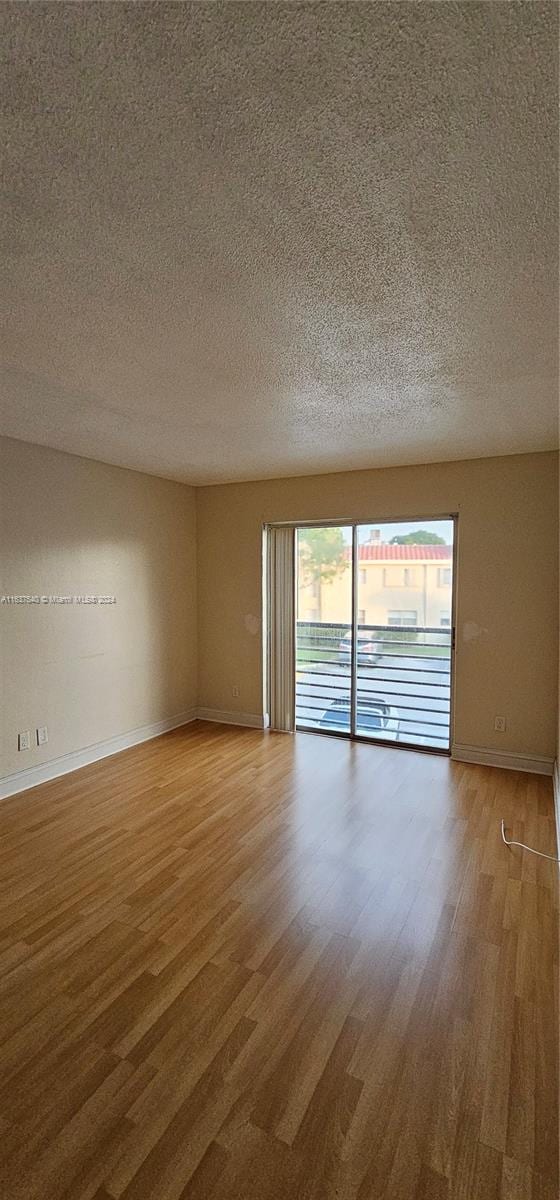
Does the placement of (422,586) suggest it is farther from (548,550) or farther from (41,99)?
(41,99)

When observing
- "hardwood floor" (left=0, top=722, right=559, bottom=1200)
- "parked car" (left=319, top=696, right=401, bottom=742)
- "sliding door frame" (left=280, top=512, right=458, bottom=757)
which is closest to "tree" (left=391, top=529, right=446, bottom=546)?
"sliding door frame" (left=280, top=512, right=458, bottom=757)

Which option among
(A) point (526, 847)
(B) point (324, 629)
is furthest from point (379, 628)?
(A) point (526, 847)

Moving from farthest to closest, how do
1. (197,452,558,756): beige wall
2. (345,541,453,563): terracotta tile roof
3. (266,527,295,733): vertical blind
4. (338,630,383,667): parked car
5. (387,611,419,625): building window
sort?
(266,527,295,733): vertical blind, (338,630,383,667): parked car, (387,611,419,625): building window, (345,541,453,563): terracotta tile roof, (197,452,558,756): beige wall

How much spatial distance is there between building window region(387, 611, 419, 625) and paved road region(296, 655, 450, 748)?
332 millimetres

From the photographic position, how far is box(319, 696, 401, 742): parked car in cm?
486

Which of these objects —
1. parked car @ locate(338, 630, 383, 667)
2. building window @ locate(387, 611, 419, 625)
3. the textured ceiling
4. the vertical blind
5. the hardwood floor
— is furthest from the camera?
the vertical blind

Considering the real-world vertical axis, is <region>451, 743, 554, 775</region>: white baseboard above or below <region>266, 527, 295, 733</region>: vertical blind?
below

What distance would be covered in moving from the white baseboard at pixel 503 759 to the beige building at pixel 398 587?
1.09m

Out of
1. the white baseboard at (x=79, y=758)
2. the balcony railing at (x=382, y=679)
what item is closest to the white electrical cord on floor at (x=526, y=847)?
the balcony railing at (x=382, y=679)

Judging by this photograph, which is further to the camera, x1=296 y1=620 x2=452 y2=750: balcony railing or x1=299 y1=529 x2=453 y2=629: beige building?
x1=296 y1=620 x2=452 y2=750: balcony railing

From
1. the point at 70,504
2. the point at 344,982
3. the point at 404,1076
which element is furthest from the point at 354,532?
the point at 404,1076

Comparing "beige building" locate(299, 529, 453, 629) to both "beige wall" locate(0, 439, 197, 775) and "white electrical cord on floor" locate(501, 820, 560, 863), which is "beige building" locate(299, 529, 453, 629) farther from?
"white electrical cord on floor" locate(501, 820, 560, 863)

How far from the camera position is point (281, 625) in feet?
17.1

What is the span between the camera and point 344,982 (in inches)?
77.6
